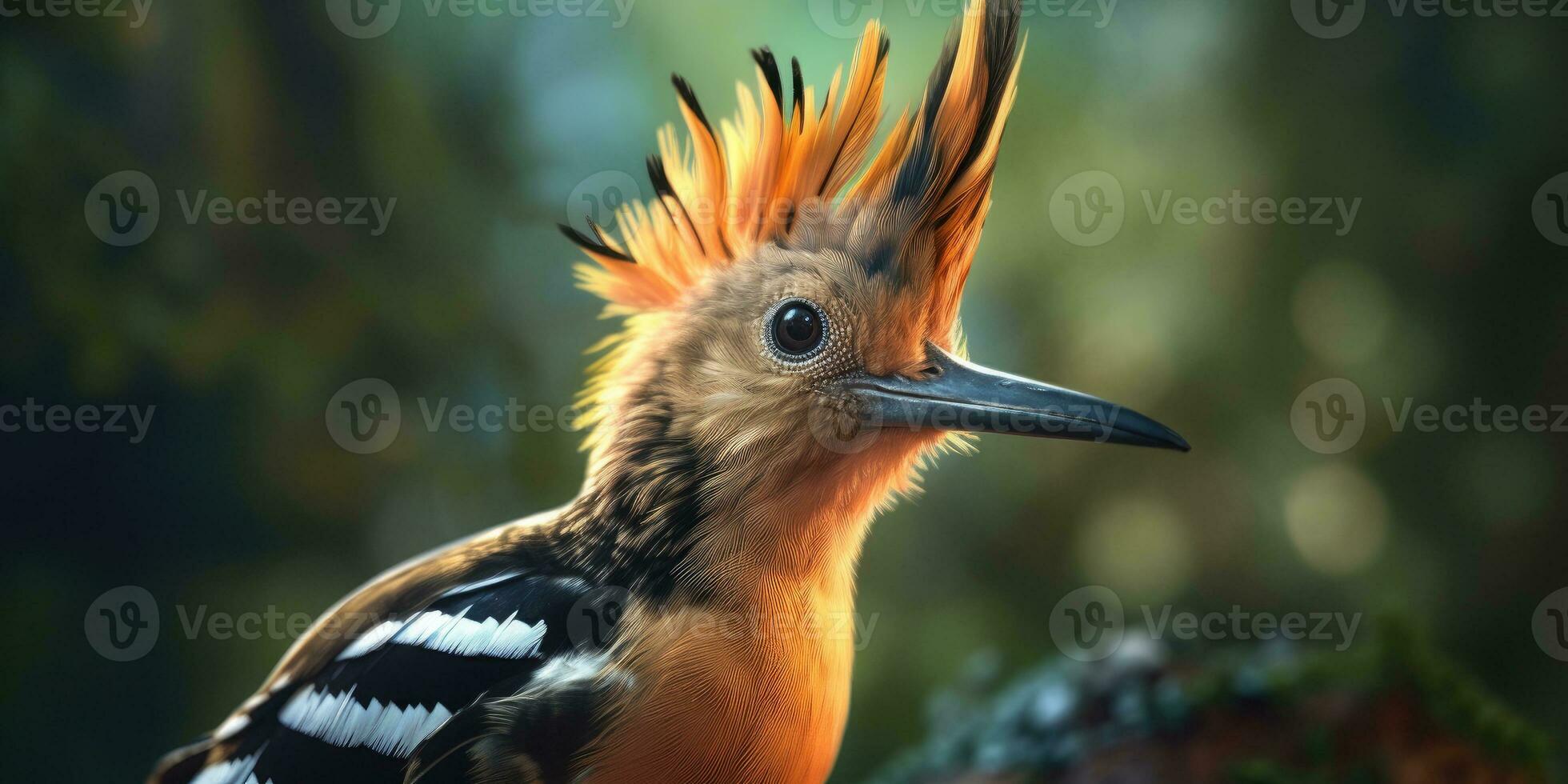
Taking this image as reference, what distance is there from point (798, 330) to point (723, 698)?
43 centimetres

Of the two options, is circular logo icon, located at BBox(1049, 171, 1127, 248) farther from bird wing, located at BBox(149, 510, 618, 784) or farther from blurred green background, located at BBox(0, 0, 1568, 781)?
bird wing, located at BBox(149, 510, 618, 784)

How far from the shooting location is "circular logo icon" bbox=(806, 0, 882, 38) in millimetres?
2148

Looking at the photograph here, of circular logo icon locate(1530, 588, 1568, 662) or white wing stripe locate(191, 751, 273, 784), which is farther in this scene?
circular logo icon locate(1530, 588, 1568, 662)

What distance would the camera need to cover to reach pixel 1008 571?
240cm

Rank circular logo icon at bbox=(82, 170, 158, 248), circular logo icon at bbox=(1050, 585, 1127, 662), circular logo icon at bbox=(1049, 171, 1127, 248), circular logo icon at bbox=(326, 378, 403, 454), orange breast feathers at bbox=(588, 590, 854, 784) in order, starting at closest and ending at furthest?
1. orange breast feathers at bbox=(588, 590, 854, 784)
2. circular logo icon at bbox=(82, 170, 158, 248)
3. circular logo icon at bbox=(326, 378, 403, 454)
4. circular logo icon at bbox=(1049, 171, 1127, 248)
5. circular logo icon at bbox=(1050, 585, 1127, 662)

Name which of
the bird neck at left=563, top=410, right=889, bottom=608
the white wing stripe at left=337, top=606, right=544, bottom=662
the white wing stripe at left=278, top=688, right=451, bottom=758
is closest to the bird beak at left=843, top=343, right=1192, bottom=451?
the bird neck at left=563, top=410, right=889, bottom=608

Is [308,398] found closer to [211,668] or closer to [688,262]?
[211,668]

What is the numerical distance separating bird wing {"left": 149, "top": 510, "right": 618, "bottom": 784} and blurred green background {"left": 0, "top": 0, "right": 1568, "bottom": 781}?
928 mm

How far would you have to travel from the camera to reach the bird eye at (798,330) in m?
1.18

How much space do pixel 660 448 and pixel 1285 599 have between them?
1876 mm

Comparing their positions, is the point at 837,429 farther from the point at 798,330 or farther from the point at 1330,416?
the point at 1330,416

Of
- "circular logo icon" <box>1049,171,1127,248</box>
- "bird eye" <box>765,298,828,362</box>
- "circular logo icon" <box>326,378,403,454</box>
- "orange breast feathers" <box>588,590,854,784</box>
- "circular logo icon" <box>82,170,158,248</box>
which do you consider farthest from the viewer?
"circular logo icon" <box>1049,171,1127,248</box>

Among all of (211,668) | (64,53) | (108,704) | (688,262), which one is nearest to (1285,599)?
(688,262)

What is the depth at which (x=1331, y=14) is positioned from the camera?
7.57ft
